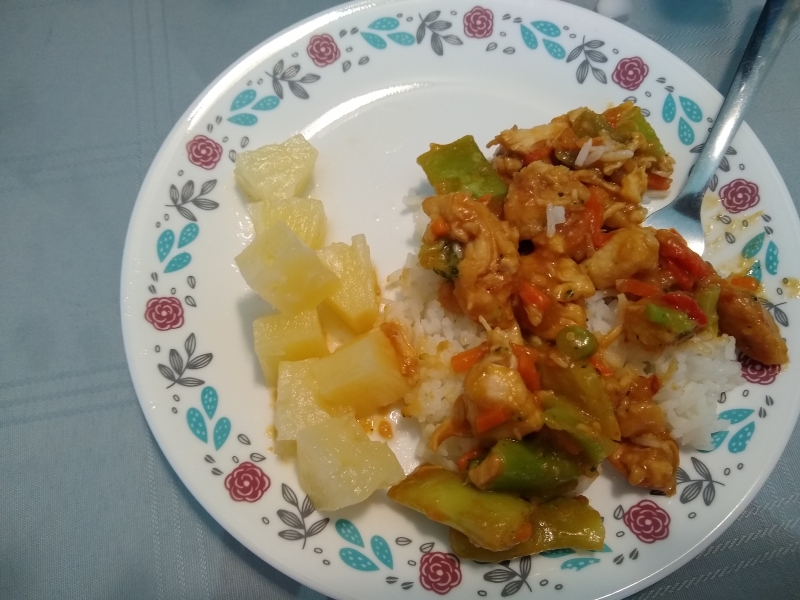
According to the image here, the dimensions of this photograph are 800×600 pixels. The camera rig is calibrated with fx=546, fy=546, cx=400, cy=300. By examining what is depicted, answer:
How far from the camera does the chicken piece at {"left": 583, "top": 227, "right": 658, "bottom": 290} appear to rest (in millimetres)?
2037

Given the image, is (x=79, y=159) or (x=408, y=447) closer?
(x=408, y=447)

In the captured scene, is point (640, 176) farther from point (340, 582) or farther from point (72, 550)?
point (72, 550)

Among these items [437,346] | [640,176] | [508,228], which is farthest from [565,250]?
[437,346]

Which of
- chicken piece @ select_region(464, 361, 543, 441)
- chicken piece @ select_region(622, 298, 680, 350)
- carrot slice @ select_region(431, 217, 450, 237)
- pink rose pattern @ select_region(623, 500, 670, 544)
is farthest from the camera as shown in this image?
carrot slice @ select_region(431, 217, 450, 237)

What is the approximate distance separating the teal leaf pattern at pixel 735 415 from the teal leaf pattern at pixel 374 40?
7.15ft

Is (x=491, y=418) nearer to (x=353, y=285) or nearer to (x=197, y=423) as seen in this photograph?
(x=353, y=285)

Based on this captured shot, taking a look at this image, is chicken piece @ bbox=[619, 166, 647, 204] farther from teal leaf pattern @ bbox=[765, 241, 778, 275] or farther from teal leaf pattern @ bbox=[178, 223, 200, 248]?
teal leaf pattern @ bbox=[178, 223, 200, 248]

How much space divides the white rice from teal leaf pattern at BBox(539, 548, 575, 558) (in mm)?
575

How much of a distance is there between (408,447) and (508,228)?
0.93 meters

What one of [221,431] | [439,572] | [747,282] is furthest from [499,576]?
[747,282]

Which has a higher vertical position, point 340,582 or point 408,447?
point 408,447

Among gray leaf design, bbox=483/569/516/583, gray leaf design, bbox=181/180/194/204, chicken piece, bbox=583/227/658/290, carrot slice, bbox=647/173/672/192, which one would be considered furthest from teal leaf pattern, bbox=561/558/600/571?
gray leaf design, bbox=181/180/194/204

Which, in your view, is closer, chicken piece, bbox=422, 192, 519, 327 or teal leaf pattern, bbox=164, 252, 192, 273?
chicken piece, bbox=422, 192, 519, 327

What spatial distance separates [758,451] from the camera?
1934 mm
